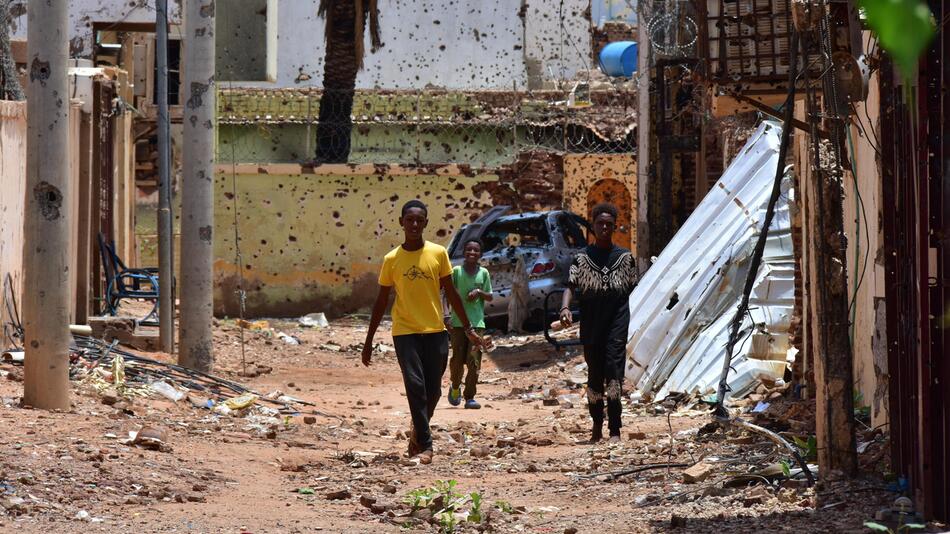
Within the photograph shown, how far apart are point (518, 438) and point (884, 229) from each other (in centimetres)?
365

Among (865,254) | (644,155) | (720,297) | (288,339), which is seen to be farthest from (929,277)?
(288,339)

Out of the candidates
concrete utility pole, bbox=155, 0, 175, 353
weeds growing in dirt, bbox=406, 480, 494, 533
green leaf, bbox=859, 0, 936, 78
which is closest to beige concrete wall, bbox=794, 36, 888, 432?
weeds growing in dirt, bbox=406, 480, 494, 533

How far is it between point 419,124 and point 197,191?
44.3ft

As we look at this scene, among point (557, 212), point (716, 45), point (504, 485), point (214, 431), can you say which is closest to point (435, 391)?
point (504, 485)

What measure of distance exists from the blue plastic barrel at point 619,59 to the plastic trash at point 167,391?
771 inches

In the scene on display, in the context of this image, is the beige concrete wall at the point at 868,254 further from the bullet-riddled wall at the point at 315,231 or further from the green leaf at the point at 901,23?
the bullet-riddled wall at the point at 315,231

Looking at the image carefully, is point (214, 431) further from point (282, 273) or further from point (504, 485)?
point (282, 273)

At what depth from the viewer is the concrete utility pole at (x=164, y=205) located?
13781 mm

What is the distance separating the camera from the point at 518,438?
364 inches

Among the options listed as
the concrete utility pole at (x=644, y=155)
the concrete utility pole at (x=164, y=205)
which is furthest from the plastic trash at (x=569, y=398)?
the concrete utility pole at (x=644, y=155)

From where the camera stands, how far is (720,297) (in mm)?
11547

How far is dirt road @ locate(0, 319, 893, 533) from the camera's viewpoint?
5.79 metres

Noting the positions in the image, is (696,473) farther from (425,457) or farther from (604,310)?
(604,310)

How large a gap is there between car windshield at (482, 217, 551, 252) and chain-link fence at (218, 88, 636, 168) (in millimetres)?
5056
